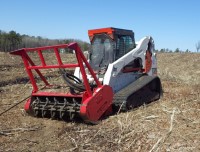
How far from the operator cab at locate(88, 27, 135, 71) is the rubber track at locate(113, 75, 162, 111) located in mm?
872

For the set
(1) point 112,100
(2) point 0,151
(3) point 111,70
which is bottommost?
(2) point 0,151

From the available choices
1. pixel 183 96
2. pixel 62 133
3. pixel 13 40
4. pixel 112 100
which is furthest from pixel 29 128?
pixel 13 40

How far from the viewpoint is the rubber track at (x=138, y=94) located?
815 cm

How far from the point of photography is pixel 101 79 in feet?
27.8

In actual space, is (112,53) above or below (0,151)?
above

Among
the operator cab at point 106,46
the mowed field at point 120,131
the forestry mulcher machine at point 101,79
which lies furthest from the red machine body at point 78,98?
the operator cab at point 106,46

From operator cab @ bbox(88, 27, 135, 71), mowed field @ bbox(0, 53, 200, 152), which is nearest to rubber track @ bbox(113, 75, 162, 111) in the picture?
mowed field @ bbox(0, 53, 200, 152)

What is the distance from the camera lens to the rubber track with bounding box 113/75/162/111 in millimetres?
8148

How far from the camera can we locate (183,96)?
9.66 meters

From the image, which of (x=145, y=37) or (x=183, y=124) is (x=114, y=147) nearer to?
(x=183, y=124)

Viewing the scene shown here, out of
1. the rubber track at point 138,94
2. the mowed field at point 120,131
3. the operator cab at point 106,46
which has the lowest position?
the mowed field at point 120,131

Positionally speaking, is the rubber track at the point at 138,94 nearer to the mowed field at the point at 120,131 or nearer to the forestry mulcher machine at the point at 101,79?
the forestry mulcher machine at the point at 101,79

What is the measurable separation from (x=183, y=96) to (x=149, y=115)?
8.18 ft

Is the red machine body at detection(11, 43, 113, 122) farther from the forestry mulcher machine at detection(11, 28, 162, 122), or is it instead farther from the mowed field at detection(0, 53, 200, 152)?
the mowed field at detection(0, 53, 200, 152)
